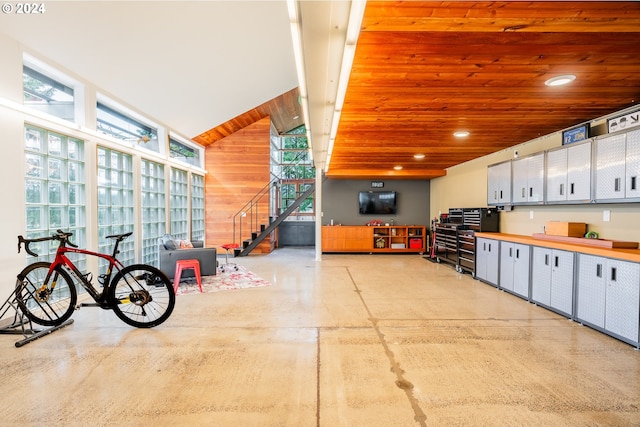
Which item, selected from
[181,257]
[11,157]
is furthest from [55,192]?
[181,257]

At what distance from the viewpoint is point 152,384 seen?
2348 millimetres

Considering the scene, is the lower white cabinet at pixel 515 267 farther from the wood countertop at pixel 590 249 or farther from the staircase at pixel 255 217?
the staircase at pixel 255 217

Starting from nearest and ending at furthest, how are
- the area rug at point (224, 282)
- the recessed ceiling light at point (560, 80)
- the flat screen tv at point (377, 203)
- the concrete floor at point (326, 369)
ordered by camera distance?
the concrete floor at point (326, 369) → the recessed ceiling light at point (560, 80) → the area rug at point (224, 282) → the flat screen tv at point (377, 203)

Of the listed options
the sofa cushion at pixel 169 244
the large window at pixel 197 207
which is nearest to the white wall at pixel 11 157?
the sofa cushion at pixel 169 244

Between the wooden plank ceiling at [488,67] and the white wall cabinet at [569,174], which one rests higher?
the wooden plank ceiling at [488,67]

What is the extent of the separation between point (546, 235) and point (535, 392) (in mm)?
3028

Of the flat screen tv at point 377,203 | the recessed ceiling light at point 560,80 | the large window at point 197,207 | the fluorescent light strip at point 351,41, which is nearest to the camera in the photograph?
the fluorescent light strip at point 351,41

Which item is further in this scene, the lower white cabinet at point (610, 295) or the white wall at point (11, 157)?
the white wall at point (11, 157)

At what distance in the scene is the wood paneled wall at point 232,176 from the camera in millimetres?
9773

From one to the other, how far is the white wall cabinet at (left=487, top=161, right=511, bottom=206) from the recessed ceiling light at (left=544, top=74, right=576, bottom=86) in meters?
2.77

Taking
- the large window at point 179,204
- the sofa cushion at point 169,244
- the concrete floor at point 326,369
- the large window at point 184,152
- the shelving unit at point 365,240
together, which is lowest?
the concrete floor at point 326,369

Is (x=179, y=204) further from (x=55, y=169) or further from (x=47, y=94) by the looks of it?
(x=47, y=94)

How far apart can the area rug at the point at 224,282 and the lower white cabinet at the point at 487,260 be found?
3.90 m

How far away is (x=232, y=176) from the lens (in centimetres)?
982
